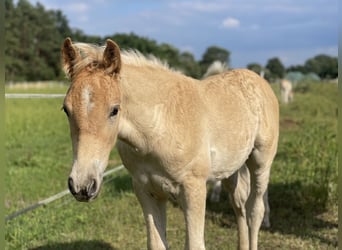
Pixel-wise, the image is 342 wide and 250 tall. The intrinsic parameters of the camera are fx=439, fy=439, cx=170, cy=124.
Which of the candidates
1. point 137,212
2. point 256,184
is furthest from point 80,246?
point 256,184

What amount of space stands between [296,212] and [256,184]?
218 centimetres

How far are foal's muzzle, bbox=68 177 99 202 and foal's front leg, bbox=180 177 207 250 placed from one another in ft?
2.83

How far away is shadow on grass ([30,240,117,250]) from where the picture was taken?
4965mm

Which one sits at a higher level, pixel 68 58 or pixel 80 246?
pixel 68 58

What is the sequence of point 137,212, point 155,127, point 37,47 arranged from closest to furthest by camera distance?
point 155,127 < point 137,212 < point 37,47

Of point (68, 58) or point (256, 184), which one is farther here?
point (256, 184)

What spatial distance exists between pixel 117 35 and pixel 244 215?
7262cm

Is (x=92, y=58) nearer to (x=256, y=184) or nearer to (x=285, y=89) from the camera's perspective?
(x=256, y=184)

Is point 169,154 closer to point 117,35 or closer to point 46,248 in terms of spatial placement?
point 46,248

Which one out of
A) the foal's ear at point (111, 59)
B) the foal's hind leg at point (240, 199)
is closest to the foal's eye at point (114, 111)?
the foal's ear at point (111, 59)

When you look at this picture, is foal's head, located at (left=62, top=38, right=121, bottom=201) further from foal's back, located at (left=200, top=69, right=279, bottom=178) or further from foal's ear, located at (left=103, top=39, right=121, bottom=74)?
foal's back, located at (left=200, top=69, right=279, bottom=178)

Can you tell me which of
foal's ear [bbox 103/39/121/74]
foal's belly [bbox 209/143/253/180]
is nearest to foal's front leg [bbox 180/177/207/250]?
foal's belly [bbox 209/143/253/180]

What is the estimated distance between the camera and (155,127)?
323 centimetres

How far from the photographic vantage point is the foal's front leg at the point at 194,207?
131 inches
